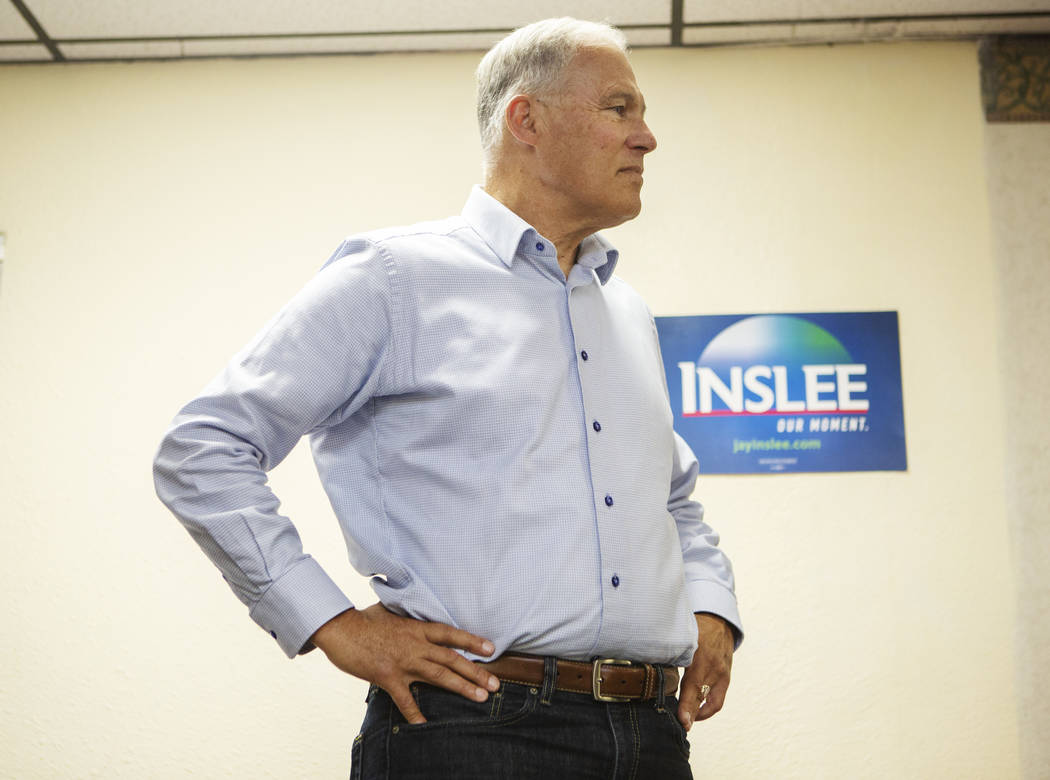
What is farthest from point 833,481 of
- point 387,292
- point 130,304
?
point 130,304

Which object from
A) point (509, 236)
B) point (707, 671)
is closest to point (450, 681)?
point (707, 671)

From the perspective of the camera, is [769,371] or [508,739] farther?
[769,371]

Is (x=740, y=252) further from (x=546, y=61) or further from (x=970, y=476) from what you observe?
(x=546, y=61)

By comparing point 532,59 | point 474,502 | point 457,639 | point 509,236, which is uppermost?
point 532,59

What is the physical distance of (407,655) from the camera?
1.03 metres

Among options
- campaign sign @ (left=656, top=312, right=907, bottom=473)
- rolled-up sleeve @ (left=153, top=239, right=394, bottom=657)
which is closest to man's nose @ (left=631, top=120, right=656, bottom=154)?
rolled-up sleeve @ (left=153, top=239, right=394, bottom=657)

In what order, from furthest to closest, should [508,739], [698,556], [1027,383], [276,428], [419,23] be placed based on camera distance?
1. [419,23]
2. [1027,383]
3. [698,556]
4. [276,428]
5. [508,739]

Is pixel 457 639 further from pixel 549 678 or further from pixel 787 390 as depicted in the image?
pixel 787 390

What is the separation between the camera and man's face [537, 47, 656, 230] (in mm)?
1325

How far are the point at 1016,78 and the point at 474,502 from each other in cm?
240

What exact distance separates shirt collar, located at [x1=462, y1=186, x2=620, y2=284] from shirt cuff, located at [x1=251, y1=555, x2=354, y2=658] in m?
0.48

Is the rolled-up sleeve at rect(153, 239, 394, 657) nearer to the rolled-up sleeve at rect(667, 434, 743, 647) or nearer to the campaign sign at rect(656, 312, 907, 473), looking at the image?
the rolled-up sleeve at rect(667, 434, 743, 647)

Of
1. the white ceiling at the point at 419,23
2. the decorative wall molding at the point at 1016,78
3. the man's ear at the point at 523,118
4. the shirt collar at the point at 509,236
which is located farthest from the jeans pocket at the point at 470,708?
the decorative wall molding at the point at 1016,78

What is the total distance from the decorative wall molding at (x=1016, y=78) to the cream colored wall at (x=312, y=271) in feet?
0.19
